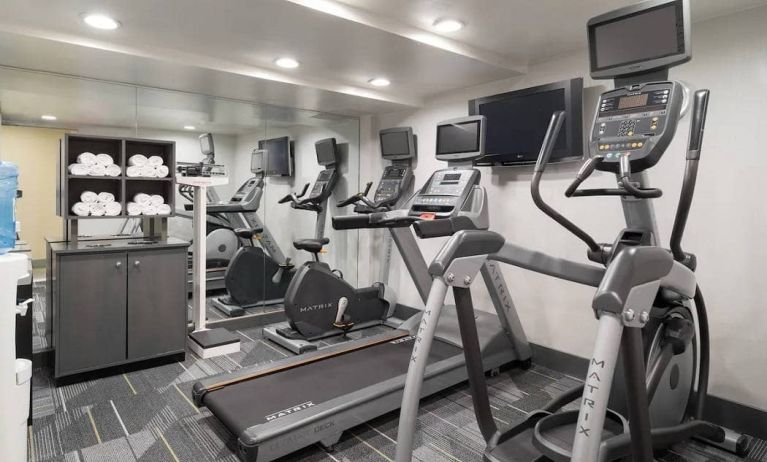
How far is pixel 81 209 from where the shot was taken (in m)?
3.46

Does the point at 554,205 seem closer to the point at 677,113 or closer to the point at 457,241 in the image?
the point at 677,113

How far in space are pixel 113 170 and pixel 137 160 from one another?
0.20 m

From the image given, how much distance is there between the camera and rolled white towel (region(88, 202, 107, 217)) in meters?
3.51

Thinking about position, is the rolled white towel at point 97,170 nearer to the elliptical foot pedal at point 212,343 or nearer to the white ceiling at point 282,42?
the white ceiling at point 282,42

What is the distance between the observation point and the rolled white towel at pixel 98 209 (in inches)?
138

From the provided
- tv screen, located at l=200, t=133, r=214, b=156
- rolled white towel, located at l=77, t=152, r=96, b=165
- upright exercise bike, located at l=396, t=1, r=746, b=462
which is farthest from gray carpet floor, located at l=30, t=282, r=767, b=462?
tv screen, located at l=200, t=133, r=214, b=156

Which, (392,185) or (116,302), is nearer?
(116,302)

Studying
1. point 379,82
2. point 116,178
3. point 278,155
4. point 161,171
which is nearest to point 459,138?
point 379,82

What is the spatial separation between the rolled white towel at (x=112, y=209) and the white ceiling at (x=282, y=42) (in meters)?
0.83

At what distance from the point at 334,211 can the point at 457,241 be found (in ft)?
12.9

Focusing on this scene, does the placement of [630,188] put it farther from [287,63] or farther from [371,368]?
[287,63]

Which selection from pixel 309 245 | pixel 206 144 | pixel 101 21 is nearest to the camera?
pixel 101 21

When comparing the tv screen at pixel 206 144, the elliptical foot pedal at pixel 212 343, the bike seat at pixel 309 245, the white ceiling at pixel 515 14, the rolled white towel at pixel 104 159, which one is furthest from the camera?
the tv screen at pixel 206 144

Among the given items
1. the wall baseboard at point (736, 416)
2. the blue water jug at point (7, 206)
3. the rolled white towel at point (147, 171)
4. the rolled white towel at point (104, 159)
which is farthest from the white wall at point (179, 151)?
the wall baseboard at point (736, 416)
